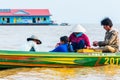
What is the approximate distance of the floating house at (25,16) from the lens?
6266cm

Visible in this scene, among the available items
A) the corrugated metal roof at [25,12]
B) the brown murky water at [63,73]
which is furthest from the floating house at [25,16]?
the brown murky water at [63,73]

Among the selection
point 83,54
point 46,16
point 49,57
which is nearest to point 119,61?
point 83,54

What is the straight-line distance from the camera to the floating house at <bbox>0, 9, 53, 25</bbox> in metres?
62.7

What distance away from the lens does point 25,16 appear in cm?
6266

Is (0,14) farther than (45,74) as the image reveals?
Yes

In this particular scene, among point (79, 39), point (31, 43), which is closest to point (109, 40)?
point (79, 39)

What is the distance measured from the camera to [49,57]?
1009 cm

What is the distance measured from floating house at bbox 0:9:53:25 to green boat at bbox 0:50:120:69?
5221 cm

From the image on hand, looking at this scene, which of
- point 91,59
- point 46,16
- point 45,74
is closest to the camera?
point 45,74

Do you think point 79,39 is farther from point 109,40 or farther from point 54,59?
point 54,59

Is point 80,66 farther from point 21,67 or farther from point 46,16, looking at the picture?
point 46,16

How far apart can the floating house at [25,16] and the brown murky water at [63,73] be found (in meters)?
52.3

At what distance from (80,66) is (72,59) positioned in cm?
41

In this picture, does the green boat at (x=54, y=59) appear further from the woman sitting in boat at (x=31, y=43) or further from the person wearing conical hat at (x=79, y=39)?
the woman sitting in boat at (x=31, y=43)
